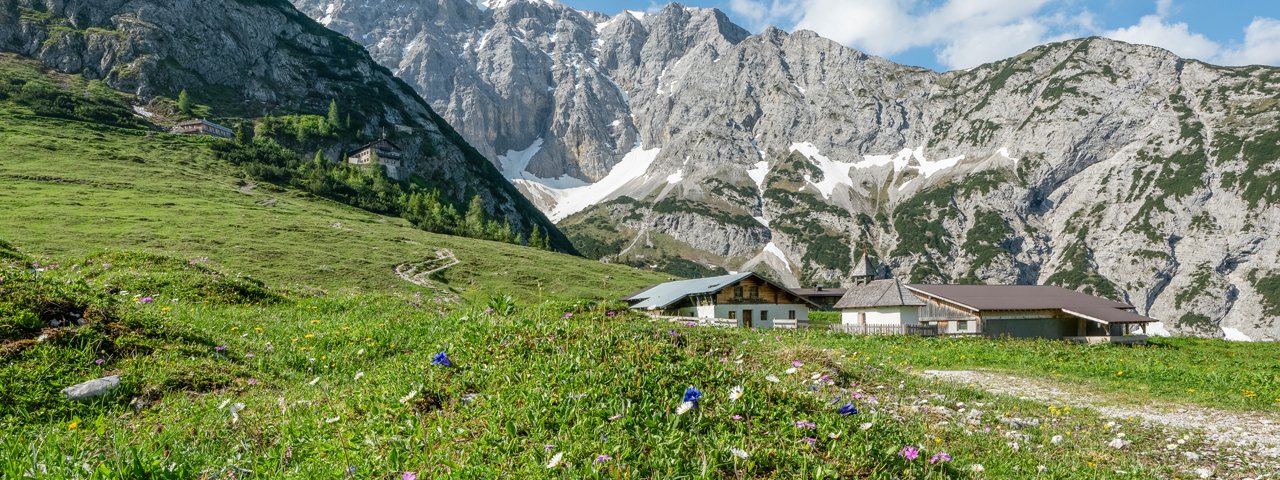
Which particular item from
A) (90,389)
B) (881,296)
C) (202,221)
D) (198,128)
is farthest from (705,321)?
(198,128)

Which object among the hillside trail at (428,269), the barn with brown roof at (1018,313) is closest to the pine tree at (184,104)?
the hillside trail at (428,269)

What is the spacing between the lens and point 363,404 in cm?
606

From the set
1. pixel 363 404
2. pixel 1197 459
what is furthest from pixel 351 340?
pixel 1197 459

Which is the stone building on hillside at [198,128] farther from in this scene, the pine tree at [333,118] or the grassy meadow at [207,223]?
the pine tree at [333,118]

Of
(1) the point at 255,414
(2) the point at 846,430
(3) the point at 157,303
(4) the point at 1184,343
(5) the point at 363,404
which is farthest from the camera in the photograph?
(4) the point at 1184,343

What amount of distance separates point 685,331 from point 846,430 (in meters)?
5.39

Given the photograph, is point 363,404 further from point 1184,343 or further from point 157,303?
point 1184,343

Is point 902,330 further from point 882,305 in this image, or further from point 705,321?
point 705,321

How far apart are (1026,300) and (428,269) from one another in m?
63.2

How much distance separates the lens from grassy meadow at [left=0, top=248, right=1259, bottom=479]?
4.68 meters

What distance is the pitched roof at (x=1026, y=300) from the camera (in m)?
50.1

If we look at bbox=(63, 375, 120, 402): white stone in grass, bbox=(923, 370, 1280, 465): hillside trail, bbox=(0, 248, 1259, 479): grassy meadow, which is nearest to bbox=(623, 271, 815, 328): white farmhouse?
bbox=(923, 370, 1280, 465): hillside trail

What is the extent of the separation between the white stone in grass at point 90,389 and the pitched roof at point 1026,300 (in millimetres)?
53876

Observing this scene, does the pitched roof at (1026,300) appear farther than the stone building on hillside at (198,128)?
No
